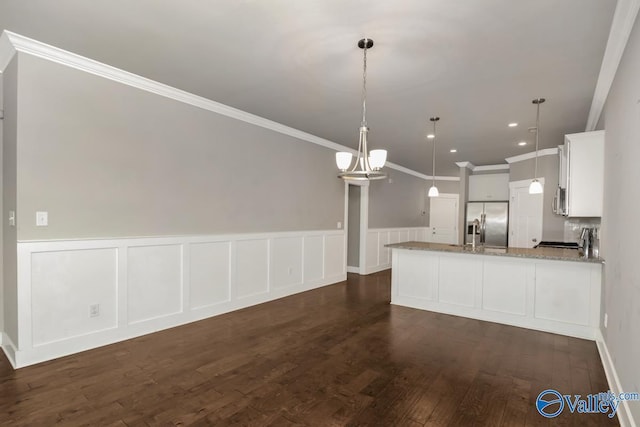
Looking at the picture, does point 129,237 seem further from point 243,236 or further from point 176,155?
point 243,236

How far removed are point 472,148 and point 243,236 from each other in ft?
15.8

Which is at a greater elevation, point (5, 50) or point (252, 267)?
point (5, 50)

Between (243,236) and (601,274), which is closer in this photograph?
(601,274)

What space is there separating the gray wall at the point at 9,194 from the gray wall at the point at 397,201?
5849 mm

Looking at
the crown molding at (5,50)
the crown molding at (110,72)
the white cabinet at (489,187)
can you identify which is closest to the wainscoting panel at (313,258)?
the crown molding at (110,72)

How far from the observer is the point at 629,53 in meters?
2.35

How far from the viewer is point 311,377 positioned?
8.79 feet

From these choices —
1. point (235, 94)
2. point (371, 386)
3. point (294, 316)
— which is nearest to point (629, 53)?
point (371, 386)

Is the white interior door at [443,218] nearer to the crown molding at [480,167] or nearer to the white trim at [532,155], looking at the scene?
the crown molding at [480,167]

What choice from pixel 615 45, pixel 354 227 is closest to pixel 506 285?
pixel 615 45

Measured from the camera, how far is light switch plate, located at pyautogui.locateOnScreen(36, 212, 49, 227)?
285cm

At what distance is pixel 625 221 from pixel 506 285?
2.04 meters

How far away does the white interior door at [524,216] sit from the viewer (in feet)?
22.2

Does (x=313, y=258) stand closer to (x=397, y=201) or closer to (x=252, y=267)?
(x=252, y=267)
